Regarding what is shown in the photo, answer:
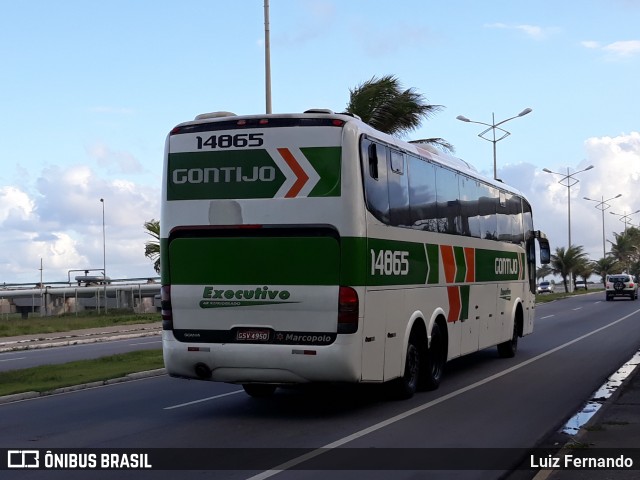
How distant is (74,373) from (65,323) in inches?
960

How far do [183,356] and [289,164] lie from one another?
2916mm

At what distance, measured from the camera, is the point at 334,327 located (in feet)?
40.3

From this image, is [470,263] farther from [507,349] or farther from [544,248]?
[544,248]

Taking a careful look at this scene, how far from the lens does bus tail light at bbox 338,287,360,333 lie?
1227 cm

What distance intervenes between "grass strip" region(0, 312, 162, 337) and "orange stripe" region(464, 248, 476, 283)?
25046 mm

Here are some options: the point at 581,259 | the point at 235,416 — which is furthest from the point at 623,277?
the point at 235,416

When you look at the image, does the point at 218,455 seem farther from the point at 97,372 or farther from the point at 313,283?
the point at 97,372

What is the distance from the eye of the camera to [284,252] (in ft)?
41.2

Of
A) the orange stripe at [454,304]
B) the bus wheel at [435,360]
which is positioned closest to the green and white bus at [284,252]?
the bus wheel at [435,360]

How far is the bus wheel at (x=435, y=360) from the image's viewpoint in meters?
15.4

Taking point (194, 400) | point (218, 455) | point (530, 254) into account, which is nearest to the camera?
point (218, 455)

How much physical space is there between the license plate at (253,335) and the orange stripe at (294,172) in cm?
179

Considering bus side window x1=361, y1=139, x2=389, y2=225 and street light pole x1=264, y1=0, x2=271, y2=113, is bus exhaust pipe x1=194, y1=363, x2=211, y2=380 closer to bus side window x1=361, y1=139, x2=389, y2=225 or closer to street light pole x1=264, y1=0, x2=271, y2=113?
bus side window x1=361, y1=139, x2=389, y2=225

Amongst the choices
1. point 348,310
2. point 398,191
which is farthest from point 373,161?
point 348,310
